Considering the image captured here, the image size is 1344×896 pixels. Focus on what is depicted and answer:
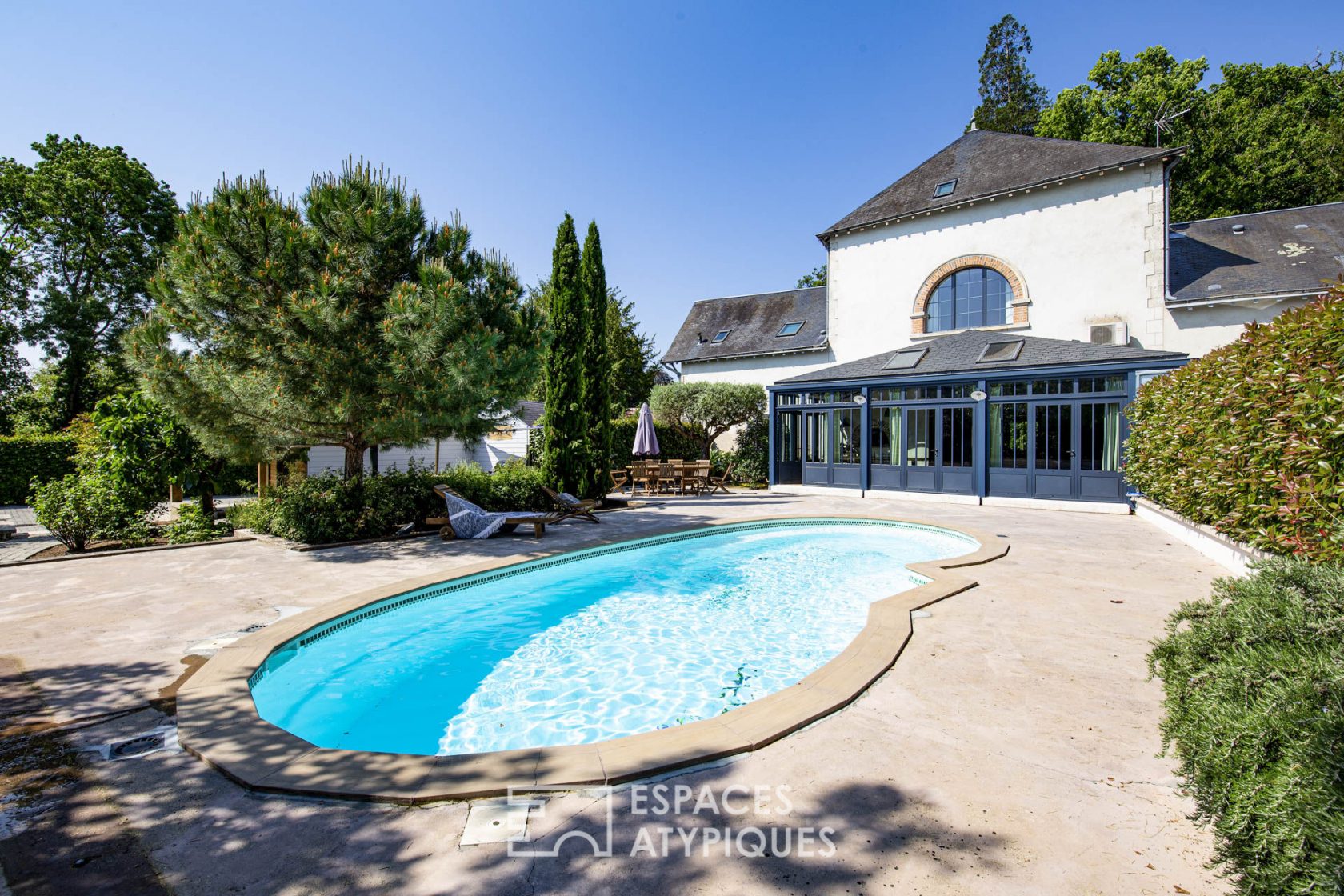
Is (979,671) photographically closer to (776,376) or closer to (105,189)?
(776,376)

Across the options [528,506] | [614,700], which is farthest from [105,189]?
[614,700]

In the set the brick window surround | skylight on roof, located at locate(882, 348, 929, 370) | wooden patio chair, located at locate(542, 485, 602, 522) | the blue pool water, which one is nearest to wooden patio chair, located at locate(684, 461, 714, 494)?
wooden patio chair, located at locate(542, 485, 602, 522)

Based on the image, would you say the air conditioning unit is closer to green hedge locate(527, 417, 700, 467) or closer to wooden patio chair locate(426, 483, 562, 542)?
green hedge locate(527, 417, 700, 467)

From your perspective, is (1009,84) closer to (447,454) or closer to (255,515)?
(447,454)

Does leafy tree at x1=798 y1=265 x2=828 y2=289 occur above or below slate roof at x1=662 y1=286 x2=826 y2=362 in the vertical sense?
above

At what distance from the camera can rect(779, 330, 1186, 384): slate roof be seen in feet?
43.3

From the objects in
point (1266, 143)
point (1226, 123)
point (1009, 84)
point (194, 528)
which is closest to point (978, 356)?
point (194, 528)

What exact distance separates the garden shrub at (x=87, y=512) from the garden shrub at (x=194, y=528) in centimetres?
34

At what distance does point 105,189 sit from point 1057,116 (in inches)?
1745

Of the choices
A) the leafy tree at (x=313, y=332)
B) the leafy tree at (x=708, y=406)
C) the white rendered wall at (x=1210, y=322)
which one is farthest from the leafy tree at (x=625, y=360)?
the white rendered wall at (x=1210, y=322)

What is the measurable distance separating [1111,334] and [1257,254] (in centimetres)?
504

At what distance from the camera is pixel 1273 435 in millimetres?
5238

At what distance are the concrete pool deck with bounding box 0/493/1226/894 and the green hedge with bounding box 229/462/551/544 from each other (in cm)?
382

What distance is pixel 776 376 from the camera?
23.2 metres
